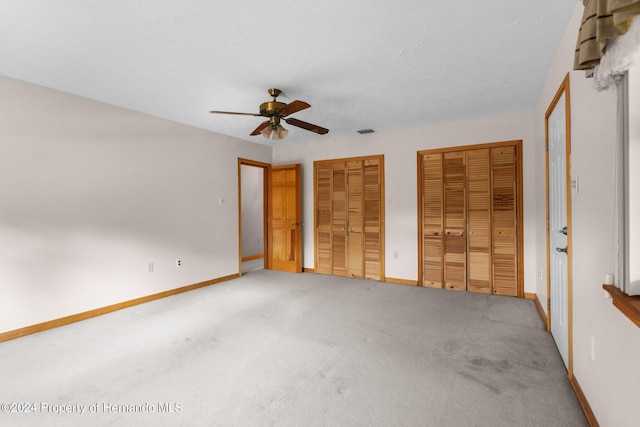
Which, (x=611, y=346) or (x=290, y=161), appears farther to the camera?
(x=290, y=161)

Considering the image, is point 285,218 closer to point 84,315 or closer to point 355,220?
point 355,220

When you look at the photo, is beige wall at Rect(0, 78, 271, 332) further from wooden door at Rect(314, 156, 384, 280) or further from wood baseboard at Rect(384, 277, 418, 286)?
wood baseboard at Rect(384, 277, 418, 286)

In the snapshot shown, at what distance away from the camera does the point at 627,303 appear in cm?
110

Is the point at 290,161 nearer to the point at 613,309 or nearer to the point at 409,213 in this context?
the point at 409,213

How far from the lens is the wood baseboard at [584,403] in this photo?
5.10 feet

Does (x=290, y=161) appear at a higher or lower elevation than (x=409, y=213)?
higher

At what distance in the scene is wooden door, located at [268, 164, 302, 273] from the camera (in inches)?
214

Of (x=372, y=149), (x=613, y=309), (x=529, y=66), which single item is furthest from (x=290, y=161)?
(x=613, y=309)

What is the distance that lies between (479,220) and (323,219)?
2.40 meters

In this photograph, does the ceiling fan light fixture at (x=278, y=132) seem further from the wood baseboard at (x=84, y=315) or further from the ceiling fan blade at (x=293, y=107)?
the wood baseboard at (x=84, y=315)

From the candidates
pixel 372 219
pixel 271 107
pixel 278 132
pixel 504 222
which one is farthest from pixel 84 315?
pixel 504 222

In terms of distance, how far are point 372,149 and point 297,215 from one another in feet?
5.56

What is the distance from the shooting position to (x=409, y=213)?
461 centimetres

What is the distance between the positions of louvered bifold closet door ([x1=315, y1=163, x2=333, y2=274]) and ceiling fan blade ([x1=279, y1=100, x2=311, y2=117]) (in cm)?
232
